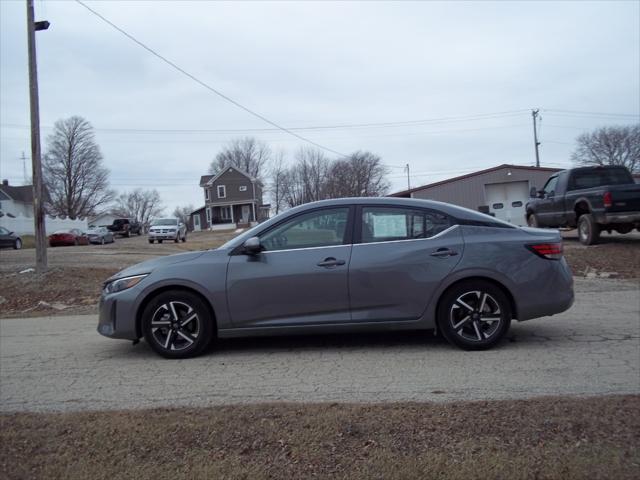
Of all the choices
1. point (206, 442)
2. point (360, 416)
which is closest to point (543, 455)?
point (360, 416)

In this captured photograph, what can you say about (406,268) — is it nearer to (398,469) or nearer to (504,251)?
(504,251)

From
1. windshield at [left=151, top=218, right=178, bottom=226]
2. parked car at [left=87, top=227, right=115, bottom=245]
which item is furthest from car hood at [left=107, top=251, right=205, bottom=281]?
parked car at [left=87, top=227, right=115, bottom=245]

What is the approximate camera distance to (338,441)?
3.29m

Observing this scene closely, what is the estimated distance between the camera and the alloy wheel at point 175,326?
5457 millimetres

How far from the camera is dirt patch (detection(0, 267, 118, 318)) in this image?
32.3 ft

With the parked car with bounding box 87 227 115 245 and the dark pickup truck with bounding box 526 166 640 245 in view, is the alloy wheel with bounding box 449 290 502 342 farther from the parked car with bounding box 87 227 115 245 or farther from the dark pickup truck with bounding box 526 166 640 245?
the parked car with bounding box 87 227 115 245

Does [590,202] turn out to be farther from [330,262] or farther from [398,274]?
[330,262]

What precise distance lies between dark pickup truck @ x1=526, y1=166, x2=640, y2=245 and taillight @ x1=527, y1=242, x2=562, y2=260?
25.8 ft

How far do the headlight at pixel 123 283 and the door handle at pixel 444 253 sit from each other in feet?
9.88

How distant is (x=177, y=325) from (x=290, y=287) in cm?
124

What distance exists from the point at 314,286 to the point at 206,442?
2.31 metres

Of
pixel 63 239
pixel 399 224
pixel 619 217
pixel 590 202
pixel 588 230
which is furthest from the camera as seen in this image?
pixel 63 239

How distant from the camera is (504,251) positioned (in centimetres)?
543

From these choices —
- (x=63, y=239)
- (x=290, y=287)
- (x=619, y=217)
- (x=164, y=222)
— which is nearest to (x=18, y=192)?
(x=63, y=239)
